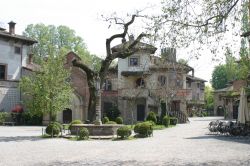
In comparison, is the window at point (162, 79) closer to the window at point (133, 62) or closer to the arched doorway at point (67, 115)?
the window at point (133, 62)

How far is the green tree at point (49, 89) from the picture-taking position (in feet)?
118

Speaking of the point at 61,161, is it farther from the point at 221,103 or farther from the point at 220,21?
the point at 221,103

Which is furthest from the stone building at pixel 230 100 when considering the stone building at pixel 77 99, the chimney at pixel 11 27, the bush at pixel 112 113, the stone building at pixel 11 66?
the chimney at pixel 11 27

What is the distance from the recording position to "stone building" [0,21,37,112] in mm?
49000

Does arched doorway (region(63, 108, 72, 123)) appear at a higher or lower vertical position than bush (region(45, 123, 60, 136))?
higher

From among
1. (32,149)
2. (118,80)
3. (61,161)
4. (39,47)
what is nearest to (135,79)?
(118,80)

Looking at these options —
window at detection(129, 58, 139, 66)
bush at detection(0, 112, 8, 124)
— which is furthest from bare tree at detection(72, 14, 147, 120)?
window at detection(129, 58, 139, 66)

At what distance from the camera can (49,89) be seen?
125 feet

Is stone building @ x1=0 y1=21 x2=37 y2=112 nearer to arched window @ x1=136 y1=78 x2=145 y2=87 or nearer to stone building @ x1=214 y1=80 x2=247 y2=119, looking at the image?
arched window @ x1=136 y1=78 x2=145 y2=87

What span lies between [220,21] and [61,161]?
8.15 metres

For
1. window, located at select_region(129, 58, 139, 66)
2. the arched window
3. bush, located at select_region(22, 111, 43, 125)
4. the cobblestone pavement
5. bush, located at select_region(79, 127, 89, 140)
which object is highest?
window, located at select_region(129, 58, 139, 66)

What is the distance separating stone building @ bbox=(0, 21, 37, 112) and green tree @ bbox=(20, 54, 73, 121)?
6.52 m

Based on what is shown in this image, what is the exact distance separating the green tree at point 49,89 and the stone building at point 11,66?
652cm

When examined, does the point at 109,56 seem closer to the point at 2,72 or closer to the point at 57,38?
the point at 2,72
